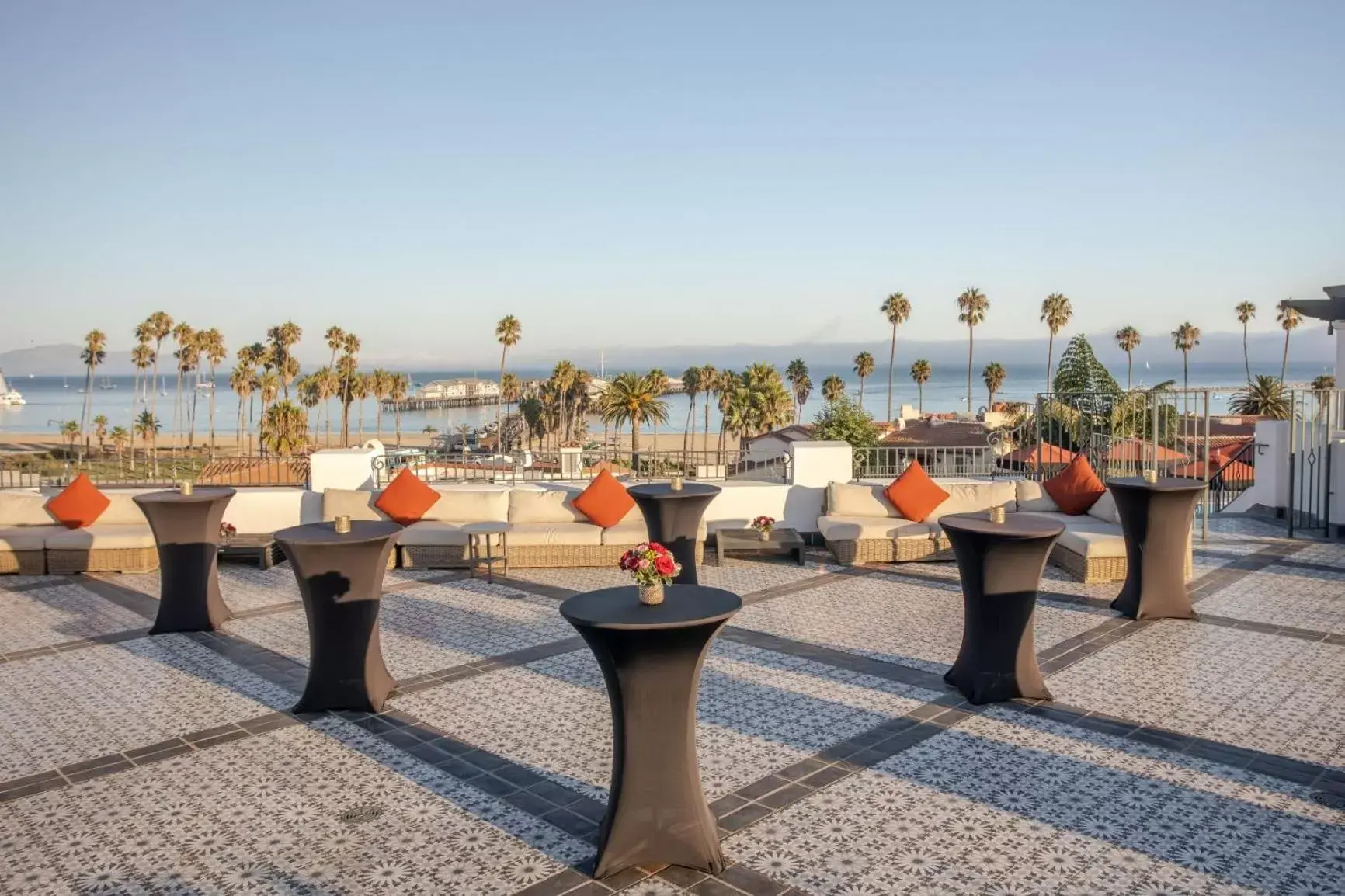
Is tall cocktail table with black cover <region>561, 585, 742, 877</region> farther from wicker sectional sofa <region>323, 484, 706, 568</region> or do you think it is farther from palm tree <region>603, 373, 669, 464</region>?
palm tree <region>603, 373, 669, 464</region>

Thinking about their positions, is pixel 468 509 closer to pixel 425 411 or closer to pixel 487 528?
pixel 487 528

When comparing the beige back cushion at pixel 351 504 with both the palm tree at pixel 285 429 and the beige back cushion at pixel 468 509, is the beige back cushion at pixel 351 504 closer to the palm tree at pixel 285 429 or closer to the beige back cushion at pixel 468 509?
the beige back cushion at pixel 468 509

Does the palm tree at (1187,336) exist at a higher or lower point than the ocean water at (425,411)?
higher

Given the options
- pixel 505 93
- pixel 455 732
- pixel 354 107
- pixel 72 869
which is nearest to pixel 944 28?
pixel 505 93

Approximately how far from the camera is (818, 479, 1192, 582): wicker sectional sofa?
788cm

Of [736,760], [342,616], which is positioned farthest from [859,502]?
[342,616]

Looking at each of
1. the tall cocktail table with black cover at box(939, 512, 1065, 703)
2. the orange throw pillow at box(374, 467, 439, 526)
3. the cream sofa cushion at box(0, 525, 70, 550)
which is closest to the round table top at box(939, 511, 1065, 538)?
the tall cocktail table with black cover at box(939, 512, 1065, 703)

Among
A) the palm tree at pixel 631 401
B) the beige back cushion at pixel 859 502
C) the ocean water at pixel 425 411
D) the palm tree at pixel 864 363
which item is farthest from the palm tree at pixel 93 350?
the beige back cushion at pixel 859 502

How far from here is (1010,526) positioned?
519 cm

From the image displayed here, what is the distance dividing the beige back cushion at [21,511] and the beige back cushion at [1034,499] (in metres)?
9.33

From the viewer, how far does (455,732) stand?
4.72 m

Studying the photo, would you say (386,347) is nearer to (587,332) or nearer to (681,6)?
(587,332)

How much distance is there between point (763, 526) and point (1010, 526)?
12.9 feet

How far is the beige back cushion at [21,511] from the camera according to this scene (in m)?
9.14
